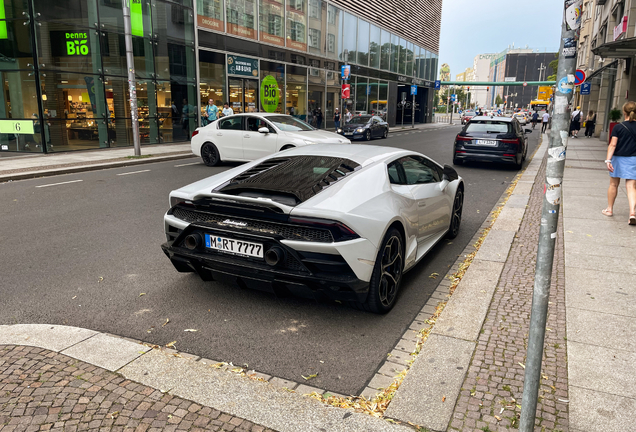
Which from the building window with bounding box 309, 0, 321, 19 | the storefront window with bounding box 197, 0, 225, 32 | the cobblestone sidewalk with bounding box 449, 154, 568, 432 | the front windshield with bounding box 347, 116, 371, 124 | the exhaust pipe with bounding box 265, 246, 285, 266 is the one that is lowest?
the cobblestone sidewalk with bounding box 449, 154, 568, 432

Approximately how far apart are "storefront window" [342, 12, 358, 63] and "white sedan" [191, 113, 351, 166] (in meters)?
24.2

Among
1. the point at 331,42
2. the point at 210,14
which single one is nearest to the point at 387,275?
the point at 210,14

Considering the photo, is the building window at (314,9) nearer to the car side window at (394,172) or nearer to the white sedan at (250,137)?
the white sedan at (250,137)

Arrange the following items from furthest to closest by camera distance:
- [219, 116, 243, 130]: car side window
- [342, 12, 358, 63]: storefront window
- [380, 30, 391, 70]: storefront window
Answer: [380, 30, 391, 70]: storefront window → [342, 12, 358, 63]: storefront window → [219, 116, 243, 130]: car side window

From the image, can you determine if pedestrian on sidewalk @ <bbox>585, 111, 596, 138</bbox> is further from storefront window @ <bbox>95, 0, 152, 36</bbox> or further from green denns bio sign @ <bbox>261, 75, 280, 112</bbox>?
storefront window @ <bbox>95, 0, 152, 36</bbox>

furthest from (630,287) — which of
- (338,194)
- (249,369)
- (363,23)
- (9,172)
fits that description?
(363,23)

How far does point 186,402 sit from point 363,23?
40025mm

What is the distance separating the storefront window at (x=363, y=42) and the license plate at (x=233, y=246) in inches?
1472

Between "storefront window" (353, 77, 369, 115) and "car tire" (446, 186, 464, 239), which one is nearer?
"car tire" (446, 186, 464, 239)

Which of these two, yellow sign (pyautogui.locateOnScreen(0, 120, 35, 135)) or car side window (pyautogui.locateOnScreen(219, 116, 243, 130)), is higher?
car side window (pyautogui.locateOnScreen(219, 116, 243, 130))

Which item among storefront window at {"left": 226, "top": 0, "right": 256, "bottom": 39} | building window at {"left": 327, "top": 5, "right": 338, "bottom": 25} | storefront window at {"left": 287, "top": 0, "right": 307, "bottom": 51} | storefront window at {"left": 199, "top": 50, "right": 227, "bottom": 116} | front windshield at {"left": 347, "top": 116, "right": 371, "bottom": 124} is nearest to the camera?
storefront window at {"left": 199, "top": 50, "right": 227, "bottom": 116}

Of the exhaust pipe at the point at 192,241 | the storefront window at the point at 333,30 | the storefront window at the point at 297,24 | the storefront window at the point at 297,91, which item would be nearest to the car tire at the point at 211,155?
the exhaust pipe at the point at 192,241

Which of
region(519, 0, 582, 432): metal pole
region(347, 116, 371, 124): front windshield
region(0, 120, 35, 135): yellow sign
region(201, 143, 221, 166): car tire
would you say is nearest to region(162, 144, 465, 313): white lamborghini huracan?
region(519, 0, 582, 432): metal pole

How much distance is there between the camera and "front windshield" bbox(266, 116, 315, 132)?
14.0 meters
